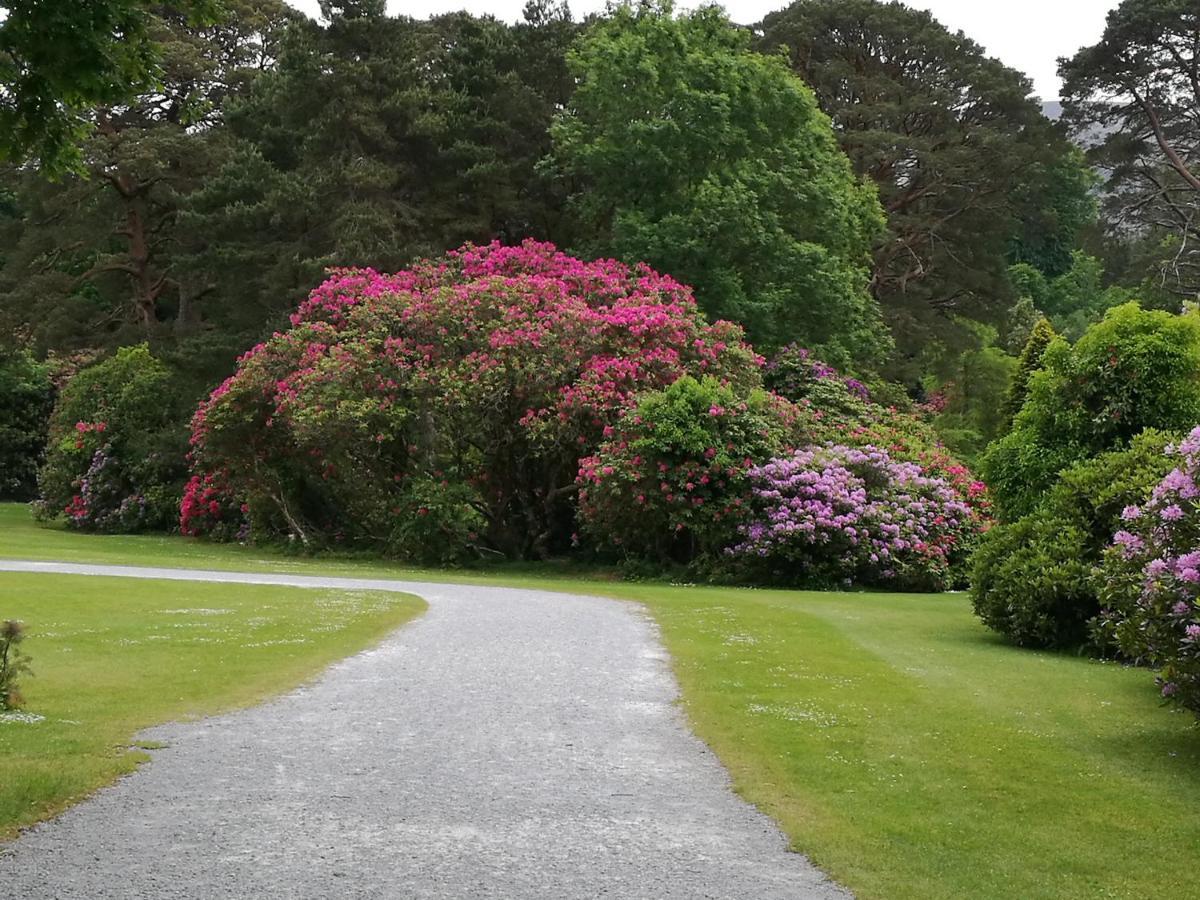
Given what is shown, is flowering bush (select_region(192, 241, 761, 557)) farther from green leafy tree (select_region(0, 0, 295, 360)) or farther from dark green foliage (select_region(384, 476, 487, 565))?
green leafy tree (select_region(0, 0, 295, 360))

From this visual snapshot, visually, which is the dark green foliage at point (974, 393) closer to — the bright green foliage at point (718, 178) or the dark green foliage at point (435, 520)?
the bright green foliage at point (718, 178)

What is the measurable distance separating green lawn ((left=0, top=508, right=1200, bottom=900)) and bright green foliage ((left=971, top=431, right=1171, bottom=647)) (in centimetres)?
52

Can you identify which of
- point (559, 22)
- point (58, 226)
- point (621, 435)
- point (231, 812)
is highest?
point (559, 22)

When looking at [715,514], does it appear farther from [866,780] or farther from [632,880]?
[632,880]

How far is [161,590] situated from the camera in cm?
1727

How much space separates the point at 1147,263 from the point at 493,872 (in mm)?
41143

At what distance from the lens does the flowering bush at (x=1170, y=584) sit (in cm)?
800

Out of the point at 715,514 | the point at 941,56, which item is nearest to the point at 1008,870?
the point at 715,514

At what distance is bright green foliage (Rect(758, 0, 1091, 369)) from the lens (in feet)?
140

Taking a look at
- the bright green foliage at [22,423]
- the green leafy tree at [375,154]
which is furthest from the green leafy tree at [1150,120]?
the bright green foliage at [22,423]

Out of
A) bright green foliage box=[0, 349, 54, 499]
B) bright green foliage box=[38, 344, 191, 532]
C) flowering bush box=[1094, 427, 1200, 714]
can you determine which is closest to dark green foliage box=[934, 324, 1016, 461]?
bright green foliage box=[38, 344, 191, 532]

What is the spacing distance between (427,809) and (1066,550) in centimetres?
963

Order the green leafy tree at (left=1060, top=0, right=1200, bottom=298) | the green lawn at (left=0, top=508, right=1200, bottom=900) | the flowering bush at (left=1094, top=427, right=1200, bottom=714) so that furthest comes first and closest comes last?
the green leafy tree at (left=1060, top=0, right=1200, bottom=298), the flowering bush at (left=1094, top=427, right=1200, bottom=714), the green lawn at (left=0, top=508, right=1200, bottom=900)

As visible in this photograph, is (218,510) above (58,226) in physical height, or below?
below
